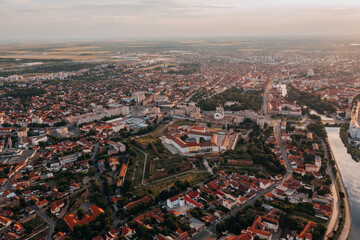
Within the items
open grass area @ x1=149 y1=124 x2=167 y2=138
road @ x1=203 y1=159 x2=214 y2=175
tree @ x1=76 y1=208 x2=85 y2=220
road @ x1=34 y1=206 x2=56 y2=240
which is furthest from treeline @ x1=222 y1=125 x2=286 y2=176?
road @ x1=34 y1=206 x2=56 y2=240

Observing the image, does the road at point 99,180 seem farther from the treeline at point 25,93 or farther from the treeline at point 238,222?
the treeline at point 25,93

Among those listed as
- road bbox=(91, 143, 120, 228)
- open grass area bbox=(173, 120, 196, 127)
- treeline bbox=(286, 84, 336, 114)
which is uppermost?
treeline bbox=(286, 84, 336, 114)

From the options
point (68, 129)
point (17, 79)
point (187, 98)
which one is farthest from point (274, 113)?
point (17, 79)

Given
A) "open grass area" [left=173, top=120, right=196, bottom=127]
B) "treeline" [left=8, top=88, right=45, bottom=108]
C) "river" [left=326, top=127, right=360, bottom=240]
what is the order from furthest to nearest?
"treeline" [left=8, top=88, right=45, bottom=108]
"open grass area" [left=173, top=120, right=196, bottom=127]
"river" [left=326, top=127, right=360, bottom=240]

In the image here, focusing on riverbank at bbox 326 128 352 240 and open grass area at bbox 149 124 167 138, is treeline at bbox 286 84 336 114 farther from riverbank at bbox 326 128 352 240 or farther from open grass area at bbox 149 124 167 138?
open grass area at bbox 149 124 167 138

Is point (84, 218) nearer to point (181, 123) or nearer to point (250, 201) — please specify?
point (250, 201)
